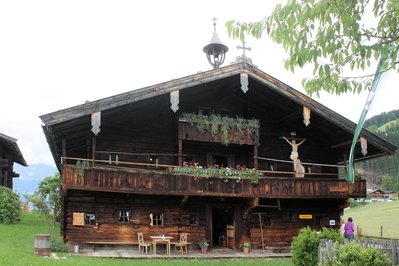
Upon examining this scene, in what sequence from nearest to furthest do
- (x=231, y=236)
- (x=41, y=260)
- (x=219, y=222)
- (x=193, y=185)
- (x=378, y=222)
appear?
(x=41, y=260) → (x=193, y=185) → (x=231, y=236) → (x=219, y=222) → (x=378, y=222)

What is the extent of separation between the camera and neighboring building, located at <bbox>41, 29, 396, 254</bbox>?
752 inches

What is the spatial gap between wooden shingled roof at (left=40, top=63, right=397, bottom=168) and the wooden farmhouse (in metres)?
0.05

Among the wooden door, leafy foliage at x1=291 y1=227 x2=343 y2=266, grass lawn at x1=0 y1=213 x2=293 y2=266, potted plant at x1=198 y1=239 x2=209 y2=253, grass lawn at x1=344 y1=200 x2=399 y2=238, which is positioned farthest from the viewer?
grass lawn at x1=344 y1=200 x2=399 y2=238

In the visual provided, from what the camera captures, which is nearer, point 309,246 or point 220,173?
point 309,246

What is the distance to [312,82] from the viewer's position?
7.75 meters

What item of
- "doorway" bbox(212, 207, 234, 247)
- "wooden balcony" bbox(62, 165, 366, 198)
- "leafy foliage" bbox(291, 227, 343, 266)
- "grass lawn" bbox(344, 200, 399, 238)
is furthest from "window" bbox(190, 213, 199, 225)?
"grass lawn" bbox(344, 200, 399, 238)

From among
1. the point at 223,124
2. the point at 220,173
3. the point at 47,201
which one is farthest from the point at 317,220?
the point at 47,201

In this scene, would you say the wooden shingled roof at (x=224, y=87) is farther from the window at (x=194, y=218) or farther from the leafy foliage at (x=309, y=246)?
the leafy foliage at (x=309, y=246)

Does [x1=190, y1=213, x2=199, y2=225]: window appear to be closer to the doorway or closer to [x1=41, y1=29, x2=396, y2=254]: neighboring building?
[x1=41, y1=29, x2=396, y2=254]: neighboring building

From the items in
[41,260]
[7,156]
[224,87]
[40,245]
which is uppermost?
[224,87]

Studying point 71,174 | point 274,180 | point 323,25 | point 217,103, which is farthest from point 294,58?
point 217,103

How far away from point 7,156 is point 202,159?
19309 millimetres

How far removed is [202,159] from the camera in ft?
74.2

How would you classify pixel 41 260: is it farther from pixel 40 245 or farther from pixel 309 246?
pixel 309 246
